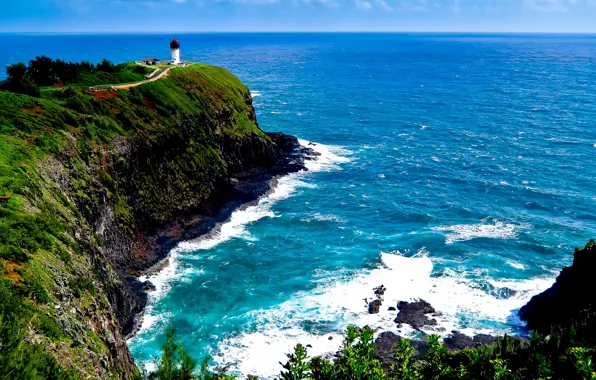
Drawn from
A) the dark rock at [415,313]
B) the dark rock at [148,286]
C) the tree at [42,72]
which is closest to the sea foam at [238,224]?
the dark rock at [148,286]

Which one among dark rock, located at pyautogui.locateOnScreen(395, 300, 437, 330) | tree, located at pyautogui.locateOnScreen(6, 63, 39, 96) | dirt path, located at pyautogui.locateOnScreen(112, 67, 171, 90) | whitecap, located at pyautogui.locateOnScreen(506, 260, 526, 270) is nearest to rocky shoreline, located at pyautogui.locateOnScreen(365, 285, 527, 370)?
dark rock, located at pyautogui.locateOnScreen(395, 300, 437, 330)

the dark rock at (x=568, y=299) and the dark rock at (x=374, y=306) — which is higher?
the dark rock at (x=568, y=299)

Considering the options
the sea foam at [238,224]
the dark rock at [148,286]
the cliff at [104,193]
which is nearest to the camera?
the cliff at [104,193]

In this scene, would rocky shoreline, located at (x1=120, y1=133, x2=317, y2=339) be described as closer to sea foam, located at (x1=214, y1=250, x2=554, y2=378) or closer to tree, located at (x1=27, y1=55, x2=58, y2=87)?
sea foam, located at (x1=214, y1=250, x2=554, y2=378)

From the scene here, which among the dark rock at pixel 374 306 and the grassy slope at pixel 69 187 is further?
the dark rock at pixel 374 306

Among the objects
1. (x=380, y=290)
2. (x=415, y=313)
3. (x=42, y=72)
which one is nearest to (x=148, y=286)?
(x=380, y=290)

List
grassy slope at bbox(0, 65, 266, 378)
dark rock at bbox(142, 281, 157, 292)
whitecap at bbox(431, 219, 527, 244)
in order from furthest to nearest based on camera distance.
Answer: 1. whitecap at bbox(431, 219, 527, 244)
2. dark rock at bbox(142, 281, 157, 292)
3. grassy slope at bbox(0, 65, 266, 378)

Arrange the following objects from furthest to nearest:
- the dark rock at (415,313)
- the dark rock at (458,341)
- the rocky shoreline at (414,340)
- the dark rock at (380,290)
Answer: the dark rock at (380,290), the dark rock at (415,313), the dark rock at (458,341), the rocky shoreline at (414,340)

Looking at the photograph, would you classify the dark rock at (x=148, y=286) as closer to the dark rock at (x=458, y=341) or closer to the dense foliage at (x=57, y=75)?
the dark rock at (x=458, y=341)
